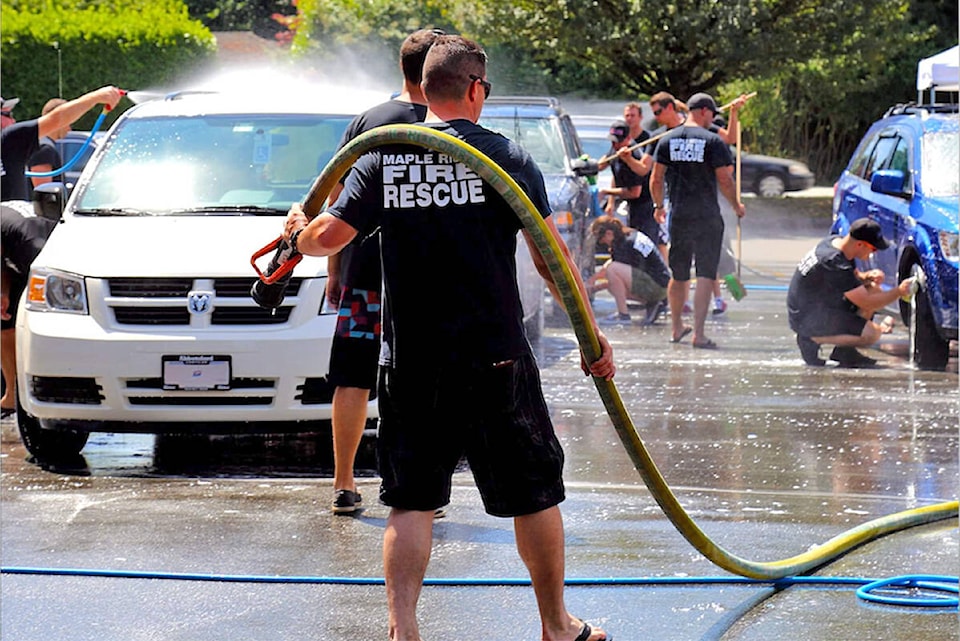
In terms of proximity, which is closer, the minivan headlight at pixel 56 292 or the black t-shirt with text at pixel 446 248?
the black t-shirt with text at pixel 446 248

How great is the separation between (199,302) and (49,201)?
143 cm

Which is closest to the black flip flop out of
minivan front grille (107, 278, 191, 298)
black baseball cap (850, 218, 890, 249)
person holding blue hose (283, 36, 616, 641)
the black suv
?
person holding blue hose (283, 36, 616, 641)

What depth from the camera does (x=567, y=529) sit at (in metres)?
6.48

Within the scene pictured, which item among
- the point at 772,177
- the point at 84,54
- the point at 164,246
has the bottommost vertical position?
the point at 772,177

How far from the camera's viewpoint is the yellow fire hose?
4.48 meters

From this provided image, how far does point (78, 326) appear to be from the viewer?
7488 mm

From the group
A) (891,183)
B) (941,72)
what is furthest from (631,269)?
(941,72)

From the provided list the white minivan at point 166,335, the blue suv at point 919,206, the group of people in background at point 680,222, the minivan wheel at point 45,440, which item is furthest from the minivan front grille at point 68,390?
the group of people in background at point 680,222

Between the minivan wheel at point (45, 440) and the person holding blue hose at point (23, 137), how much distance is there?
1.63 metres

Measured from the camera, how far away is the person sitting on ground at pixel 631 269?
14070 millimetres

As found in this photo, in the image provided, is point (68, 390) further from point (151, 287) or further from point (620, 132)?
point (620, 132)

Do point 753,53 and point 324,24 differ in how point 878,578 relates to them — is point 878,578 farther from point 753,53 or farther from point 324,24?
point 324,24

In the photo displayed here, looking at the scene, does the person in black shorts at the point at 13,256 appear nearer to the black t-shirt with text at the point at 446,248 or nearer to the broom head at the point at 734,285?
the black t-shirt with text at the point at 446,248

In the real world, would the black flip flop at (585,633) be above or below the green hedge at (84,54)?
below
